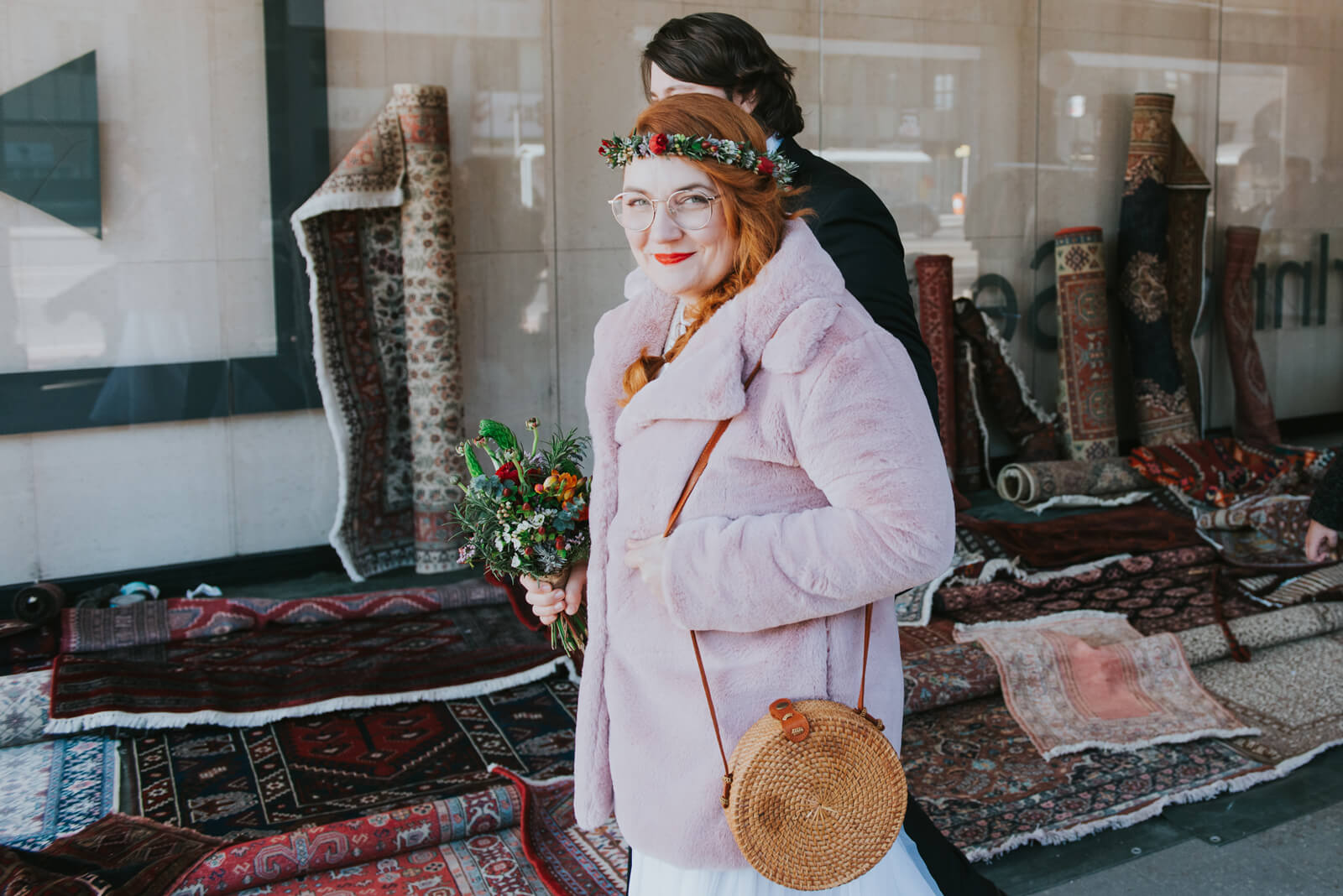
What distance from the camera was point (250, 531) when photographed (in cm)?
525

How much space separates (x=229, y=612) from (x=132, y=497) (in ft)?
2.85

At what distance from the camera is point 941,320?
646 centimetres

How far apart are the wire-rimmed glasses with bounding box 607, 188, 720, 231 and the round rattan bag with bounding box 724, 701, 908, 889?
0.63 m

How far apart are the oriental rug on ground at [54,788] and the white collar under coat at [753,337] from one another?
221cm

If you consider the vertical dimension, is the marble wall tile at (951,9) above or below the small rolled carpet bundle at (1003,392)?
above

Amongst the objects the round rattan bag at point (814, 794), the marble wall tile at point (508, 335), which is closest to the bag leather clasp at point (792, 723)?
the round rattan bag at point (814, 794)

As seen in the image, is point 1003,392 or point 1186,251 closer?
point 1003,392

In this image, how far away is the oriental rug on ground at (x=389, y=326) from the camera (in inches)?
200

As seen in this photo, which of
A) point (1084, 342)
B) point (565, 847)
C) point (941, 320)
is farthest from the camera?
point (1084, 342)

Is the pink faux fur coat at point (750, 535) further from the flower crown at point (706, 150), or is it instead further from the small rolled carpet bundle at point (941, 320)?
the small rolled carpet bundle at point (941, 320)

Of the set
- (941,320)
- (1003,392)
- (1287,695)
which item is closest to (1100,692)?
(1287,695)

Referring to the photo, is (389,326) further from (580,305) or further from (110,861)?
(110,861)

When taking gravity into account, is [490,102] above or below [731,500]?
above

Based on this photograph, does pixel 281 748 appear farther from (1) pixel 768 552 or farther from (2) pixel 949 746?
(1) pixel 768 552
